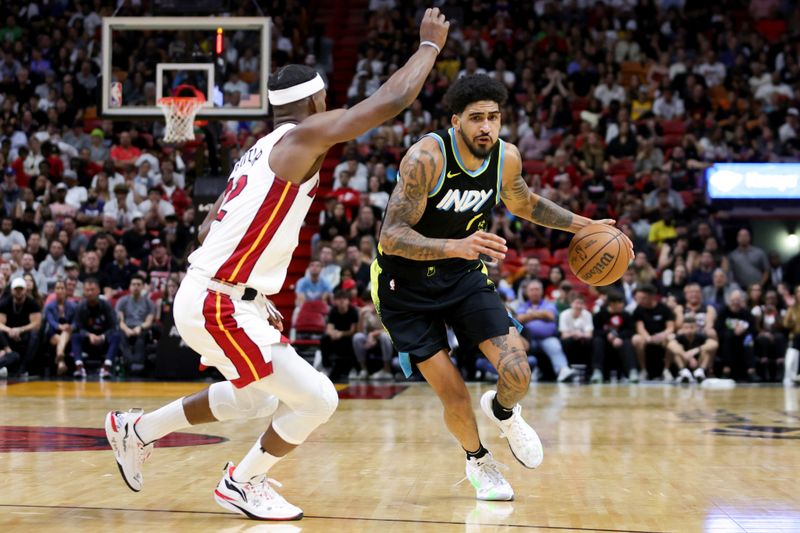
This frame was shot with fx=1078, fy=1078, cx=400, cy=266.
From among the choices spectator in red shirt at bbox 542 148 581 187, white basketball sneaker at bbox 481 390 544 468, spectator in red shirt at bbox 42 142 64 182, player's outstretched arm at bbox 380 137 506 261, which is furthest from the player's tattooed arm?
spectator in red shirt at bbox 42 142 64 182

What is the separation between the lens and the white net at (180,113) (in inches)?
497

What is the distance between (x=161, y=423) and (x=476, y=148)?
1.88 meters

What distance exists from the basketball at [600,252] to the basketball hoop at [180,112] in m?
7.99

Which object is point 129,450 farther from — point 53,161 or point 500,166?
point 53,161

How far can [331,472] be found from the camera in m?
5.62

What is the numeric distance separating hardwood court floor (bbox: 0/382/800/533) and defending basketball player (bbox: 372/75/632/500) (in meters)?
0.31

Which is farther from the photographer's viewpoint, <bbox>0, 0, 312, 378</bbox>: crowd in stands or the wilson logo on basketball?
<bbox>0, 0, 312, 378</bbox>: crowd in stands

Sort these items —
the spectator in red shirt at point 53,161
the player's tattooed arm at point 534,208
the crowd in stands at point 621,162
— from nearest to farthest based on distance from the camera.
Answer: the player's tattooed arm at point 534,208, the crowd in stands at point 621,162, the spectator in red shirt at point 53,161

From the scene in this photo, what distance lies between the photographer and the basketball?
215 inches

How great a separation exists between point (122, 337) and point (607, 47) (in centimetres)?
1007

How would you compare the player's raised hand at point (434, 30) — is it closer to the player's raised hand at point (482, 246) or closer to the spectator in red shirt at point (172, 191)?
the player's raised hand at point (482, 246)

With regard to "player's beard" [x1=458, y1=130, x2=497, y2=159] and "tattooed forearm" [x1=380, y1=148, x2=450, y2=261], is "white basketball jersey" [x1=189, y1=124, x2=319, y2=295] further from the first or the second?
"player's beard" [x1=458, y1=130, x2=497, y2=159]

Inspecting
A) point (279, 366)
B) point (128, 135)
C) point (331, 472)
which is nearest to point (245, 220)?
point (279, 366)

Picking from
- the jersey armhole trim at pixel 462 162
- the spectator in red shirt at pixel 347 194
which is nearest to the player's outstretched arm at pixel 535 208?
the jersey armhole trim at pixel 462 162
